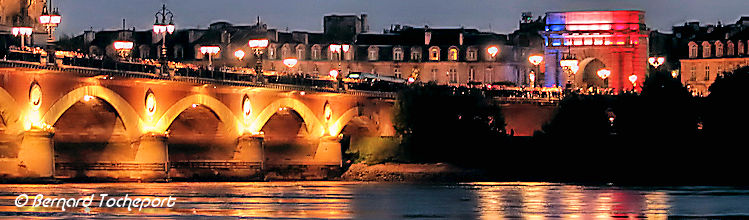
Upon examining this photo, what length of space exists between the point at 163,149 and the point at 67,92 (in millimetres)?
10871

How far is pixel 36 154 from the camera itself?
306 feet

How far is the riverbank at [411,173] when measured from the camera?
121250 mm

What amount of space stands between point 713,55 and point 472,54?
2294cm

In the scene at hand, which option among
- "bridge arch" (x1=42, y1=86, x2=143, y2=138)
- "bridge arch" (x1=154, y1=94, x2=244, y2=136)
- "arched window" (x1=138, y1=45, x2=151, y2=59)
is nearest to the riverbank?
"bridge arch" (x1=154, y1=94, x2=244, y2=136)

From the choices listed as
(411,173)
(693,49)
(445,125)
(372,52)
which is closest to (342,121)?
(445,125)

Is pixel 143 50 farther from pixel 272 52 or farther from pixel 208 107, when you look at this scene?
pixel 208 107

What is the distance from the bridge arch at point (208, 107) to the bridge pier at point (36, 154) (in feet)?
43.9

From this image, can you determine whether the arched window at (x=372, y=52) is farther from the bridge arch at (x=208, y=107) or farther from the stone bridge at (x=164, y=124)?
the bridge arch at (x=208, y=107)

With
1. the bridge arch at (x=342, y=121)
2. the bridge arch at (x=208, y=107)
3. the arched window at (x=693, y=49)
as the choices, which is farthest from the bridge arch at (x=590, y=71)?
the bridge arch at (x=208, y=107)

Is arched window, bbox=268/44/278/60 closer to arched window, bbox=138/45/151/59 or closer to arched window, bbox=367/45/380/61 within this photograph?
arched window, bbox=367/45/380/61

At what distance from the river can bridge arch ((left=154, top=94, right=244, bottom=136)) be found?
382cm

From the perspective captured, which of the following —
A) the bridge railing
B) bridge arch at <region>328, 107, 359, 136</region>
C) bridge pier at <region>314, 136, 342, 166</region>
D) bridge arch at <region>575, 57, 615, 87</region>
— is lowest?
bridge pier at <region>314, 136, 342, 166</region>

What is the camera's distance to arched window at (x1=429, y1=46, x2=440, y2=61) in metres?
186

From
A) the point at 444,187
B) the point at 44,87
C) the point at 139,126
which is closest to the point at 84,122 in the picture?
the point at 139,126
